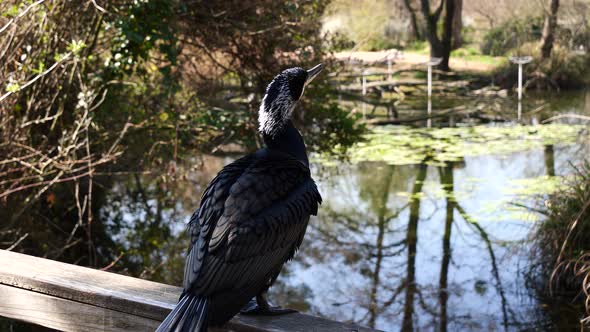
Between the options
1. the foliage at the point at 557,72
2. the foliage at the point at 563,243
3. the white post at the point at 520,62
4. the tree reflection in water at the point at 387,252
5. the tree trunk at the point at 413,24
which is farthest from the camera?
the tree trunk at the point at 413,24

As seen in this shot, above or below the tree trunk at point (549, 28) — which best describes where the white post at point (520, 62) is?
below

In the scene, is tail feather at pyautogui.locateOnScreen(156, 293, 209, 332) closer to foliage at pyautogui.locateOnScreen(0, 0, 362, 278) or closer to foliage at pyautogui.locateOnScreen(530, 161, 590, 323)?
foliage at pyautogui.locateOnScreen(0, 0, 362, 278)

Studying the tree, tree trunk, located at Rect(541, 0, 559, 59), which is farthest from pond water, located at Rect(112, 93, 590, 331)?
the tree

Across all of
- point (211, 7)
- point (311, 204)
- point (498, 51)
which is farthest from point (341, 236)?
point (498, 51)

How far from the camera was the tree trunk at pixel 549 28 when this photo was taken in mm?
13965

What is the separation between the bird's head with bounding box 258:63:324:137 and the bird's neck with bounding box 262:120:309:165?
12mm

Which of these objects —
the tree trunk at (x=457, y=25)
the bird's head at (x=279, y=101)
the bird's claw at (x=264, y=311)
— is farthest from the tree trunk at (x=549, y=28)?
the bird's claw at (x=264, y=311)

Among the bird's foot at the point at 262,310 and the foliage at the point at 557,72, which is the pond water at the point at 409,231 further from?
the foliage at the point at 557,72

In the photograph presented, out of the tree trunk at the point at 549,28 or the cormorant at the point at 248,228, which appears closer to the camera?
the cormorant at the point at 248,228

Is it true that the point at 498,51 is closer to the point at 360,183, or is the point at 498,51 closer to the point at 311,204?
the point at 360,183

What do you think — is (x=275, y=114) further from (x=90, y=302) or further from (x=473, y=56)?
(x=473, y=56)

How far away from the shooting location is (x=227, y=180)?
Answer: 1.56m

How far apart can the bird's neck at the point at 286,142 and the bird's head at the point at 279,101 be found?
0.01m

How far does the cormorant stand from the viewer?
1.34 m
